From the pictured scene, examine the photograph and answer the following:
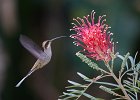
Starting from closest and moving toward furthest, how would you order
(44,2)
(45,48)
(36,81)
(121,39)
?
(45,48) < (121,39) < (44,2) < (36,81)

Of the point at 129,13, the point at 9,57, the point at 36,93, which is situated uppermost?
the point at 129,13

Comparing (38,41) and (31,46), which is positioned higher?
(31,46)

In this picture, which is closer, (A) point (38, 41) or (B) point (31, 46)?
(B) point (31, 46)

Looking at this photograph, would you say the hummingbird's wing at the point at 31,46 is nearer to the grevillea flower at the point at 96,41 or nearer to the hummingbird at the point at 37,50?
the hummingbird at the point at 37,50

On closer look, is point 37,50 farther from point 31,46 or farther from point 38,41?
point 38,41

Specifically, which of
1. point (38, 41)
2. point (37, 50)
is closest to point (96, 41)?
point (37, 50)

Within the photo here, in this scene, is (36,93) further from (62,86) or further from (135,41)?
(135,41)

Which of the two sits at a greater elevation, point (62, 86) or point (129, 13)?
point (129, 13)

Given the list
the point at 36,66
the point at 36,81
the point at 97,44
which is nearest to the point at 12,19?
the point at 36,81

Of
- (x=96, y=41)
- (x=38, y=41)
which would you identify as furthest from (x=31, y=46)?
(x=38, y=41)

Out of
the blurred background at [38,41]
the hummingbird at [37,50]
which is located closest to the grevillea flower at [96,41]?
the hummingbird at [37,50]

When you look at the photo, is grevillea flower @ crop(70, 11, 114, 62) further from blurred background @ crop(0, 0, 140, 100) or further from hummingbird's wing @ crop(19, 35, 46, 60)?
blurred background @ crop(0, 0, 140, 100)
